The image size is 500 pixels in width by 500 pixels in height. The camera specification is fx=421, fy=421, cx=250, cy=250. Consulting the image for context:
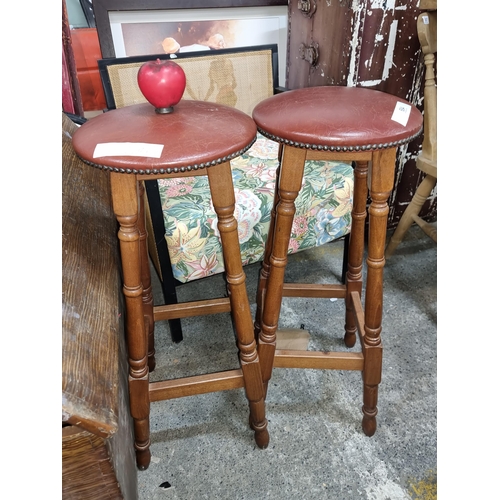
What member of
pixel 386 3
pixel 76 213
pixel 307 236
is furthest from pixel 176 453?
pixel 386 3

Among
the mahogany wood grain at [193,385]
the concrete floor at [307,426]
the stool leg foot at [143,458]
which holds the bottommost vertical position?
the concrete floor at [307,426]

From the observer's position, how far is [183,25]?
80.1 inches

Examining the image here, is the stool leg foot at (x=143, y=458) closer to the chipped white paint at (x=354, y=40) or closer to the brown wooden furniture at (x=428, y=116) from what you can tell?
the brown wooden furniture at (x=428, y=116)

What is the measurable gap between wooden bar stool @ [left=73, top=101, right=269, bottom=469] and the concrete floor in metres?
0.14

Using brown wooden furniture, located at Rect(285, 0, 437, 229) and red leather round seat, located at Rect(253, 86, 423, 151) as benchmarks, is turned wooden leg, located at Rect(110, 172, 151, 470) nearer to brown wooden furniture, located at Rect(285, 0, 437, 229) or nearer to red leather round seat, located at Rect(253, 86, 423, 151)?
red leather round seat, located at Rect(253, 86, 423, 151)

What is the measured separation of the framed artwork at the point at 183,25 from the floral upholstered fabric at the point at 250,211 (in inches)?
28.8

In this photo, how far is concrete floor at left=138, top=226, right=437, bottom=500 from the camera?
122cm

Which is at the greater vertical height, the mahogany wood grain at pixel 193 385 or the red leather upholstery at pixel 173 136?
the red leather upholstery at pixel 173 136

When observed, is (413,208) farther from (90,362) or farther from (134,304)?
(90,362)

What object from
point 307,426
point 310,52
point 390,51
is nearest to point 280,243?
point 307,426

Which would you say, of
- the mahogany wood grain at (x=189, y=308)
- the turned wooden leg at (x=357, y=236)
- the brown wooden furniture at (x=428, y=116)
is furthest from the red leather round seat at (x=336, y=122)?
Result: the brown wooden furniture at (x=428, y=116)

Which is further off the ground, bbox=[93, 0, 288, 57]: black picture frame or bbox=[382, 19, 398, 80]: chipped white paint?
bbox=[93, 0, 288, 57]: black picture frame

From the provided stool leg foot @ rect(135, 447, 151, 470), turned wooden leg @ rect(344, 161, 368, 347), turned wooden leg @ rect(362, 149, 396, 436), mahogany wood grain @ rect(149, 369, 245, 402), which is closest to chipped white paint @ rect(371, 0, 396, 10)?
turned wooden leg @ rect(344, 161, 368, 347)

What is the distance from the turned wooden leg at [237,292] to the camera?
2.96 feet
